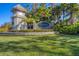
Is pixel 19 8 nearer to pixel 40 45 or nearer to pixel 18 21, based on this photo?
pixel 18 21

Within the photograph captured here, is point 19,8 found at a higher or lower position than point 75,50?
higher

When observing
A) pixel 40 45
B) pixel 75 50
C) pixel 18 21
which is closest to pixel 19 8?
pixel 18 21

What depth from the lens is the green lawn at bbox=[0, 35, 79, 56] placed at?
2.07 metres

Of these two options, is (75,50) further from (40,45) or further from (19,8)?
(19,8)

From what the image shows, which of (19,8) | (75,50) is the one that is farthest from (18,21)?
(75,50)

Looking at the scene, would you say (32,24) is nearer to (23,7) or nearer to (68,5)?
(23,7)

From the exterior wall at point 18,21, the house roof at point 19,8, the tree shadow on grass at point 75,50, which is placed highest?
the house roof at point 19,8

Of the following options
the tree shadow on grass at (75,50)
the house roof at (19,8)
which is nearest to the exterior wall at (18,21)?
the house roof at (19,8)

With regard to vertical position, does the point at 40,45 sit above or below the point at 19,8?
below

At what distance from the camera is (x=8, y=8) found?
2111mm

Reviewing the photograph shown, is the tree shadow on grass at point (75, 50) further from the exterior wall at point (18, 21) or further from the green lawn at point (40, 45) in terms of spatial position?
the exterior wall at point (18, 21)

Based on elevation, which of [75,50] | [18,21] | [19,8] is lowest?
[75,50]

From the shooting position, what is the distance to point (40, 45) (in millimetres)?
2100

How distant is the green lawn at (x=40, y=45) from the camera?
2.07m
